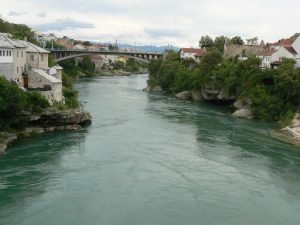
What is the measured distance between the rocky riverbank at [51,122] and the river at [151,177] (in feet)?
2.41

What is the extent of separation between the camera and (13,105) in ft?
85.1

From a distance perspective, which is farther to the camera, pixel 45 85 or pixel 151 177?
pixel 45 85

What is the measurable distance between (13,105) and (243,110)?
2191cm

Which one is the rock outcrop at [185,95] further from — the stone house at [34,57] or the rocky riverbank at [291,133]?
the stone house at [34,57]

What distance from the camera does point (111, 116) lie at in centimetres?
3750

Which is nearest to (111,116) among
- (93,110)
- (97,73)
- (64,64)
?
(93,110)

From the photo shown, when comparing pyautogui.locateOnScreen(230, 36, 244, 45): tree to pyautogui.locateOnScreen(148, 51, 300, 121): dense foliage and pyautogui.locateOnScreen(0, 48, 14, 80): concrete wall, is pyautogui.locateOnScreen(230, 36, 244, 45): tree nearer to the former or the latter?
pyautogui.locateOnScreen(148, 51, 300, 121): dense foliage

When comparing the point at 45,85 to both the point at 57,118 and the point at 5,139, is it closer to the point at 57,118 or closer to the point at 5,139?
the point at 57,118

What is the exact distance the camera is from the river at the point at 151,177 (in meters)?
17.0

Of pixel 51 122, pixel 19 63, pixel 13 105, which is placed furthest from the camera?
pixel 19 63

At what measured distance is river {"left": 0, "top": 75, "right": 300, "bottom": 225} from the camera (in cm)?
1700

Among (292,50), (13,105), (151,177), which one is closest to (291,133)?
(151,177)

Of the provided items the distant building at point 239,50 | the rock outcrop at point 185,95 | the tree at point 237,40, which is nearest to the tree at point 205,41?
the tree at point 237,40

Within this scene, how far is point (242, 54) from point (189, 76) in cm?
878
